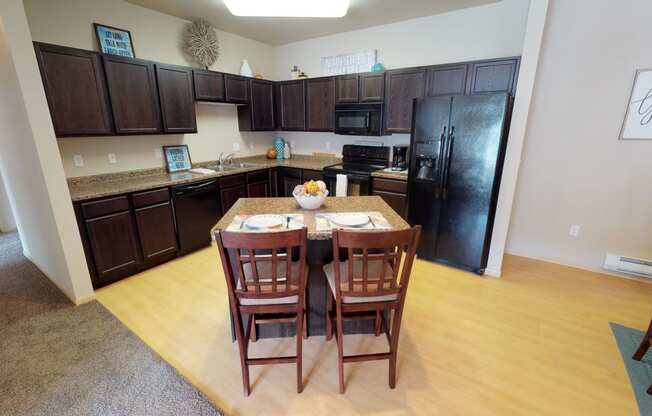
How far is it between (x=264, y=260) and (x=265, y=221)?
0.34m

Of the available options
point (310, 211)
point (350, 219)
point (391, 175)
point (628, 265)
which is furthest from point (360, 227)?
point (628, 265)

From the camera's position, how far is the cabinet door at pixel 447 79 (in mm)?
3162

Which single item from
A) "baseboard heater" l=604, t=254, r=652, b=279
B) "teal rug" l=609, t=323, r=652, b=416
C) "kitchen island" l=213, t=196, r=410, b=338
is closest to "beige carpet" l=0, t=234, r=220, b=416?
"kitchen island" l=213, t=196, r=410, b=338

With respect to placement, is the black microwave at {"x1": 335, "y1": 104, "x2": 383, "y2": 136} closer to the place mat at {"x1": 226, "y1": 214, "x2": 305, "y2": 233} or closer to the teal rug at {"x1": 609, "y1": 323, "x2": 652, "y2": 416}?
the place mat at {"x1": 226, "y1": 214, "x2": 305, "y2": 233}

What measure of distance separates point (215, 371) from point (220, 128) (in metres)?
3.33

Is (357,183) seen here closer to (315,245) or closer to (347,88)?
(347,88)

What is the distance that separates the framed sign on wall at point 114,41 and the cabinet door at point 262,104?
151 cm

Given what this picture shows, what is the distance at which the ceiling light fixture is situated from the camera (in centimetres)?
207

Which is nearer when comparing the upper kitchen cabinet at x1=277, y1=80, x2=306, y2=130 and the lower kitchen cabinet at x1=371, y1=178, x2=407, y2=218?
the lower kitchen cabinet at x1=371, y1=178, x2=407, y2=218

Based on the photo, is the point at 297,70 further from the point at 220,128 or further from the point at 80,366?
the point at 80,366

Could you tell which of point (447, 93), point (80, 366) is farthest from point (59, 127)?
point (447, 93)

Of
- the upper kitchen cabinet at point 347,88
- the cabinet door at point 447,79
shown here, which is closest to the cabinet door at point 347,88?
the upper kitchen cabinet at point 347,88

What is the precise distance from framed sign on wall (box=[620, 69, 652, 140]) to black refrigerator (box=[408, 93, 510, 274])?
1163 millimetres

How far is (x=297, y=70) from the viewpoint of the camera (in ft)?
14.9
